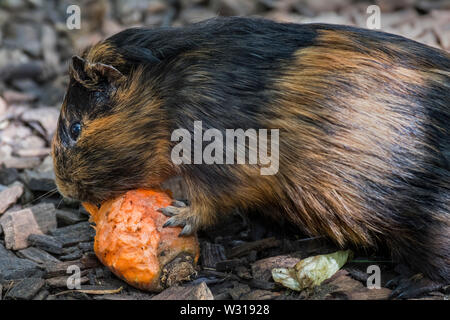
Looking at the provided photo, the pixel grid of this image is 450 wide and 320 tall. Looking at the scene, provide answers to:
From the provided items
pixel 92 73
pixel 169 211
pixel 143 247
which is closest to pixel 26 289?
pixel 143 247

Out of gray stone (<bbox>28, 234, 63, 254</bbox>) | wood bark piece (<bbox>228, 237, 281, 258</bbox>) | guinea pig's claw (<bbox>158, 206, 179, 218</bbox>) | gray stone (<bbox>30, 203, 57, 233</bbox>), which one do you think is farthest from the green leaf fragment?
gray stone (<bbox>30, 203, 57, 233</bbox>)

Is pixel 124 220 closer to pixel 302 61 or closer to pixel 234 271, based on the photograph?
pixel 234 271

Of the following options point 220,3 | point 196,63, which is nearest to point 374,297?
point 196,63

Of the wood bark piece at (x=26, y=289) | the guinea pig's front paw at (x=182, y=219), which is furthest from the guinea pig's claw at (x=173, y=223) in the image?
the wood bark piece at (x=26, y=289)

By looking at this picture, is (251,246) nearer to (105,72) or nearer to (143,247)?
(143,247)

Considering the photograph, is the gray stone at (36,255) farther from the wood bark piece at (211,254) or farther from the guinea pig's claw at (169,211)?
the wood bark piece at (211,254)

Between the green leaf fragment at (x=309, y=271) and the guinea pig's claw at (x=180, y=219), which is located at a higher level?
the guinea pig's claw at (x=180, y=219)
